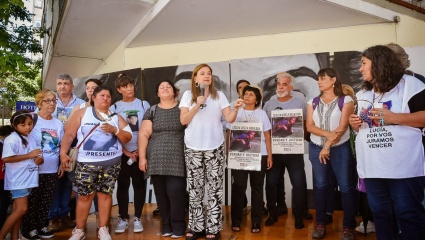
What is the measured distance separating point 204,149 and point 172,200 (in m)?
0.76

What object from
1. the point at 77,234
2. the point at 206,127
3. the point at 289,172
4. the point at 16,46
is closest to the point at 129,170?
the point at 77,234

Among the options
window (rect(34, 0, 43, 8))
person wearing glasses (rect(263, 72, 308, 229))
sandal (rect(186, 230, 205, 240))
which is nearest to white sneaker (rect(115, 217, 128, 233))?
sandal (rect(186, 230, 205, 240))

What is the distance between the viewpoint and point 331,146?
11.8ft

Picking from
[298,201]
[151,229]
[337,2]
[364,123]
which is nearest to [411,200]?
[364,123]

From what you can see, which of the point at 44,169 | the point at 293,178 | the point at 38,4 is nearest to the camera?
the point at 44,169

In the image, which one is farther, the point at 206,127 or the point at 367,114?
the point at 206,127

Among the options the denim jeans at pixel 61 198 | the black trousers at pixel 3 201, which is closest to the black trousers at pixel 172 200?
the denim jeans at pixel 61 198

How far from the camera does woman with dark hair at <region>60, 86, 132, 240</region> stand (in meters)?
3.55

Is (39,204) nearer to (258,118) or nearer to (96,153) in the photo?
(96,153)

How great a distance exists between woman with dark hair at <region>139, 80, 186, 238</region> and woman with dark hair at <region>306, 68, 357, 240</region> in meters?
1.54

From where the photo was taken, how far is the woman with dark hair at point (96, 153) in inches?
140

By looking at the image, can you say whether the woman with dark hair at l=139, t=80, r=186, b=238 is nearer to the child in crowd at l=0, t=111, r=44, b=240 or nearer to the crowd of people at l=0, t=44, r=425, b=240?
the crowd of people at l=0, t=44, r=425, b=240

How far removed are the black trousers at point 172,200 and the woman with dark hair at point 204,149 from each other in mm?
200

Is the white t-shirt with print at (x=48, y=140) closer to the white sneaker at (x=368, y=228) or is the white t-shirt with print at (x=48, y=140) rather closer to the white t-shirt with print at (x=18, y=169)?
the white t-shirt with print at (x=18, y=169)
